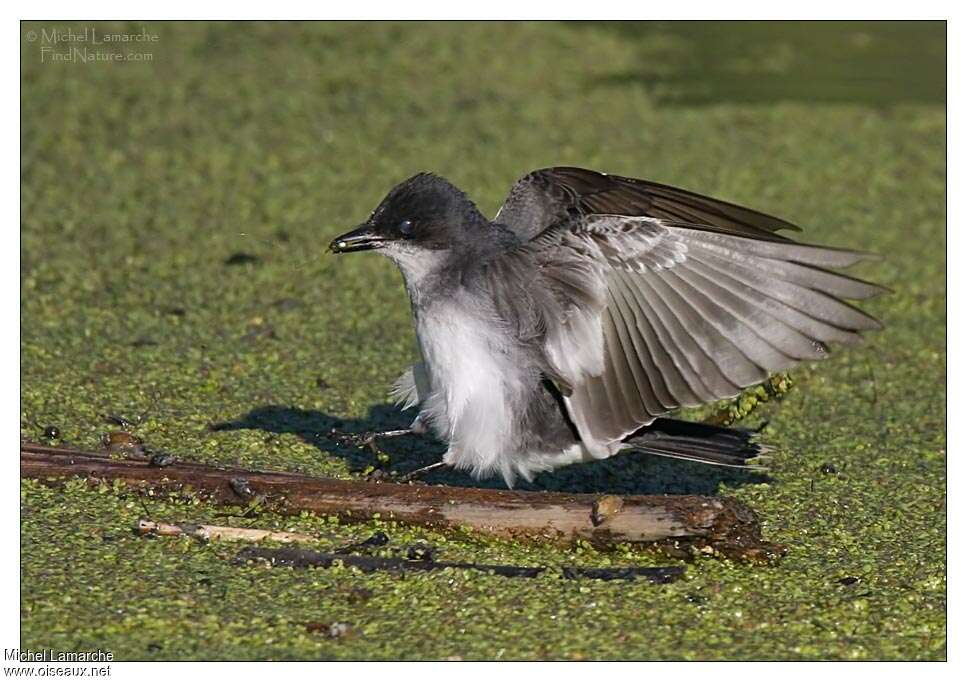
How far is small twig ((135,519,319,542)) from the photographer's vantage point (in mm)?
4629

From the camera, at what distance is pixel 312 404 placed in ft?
20.1

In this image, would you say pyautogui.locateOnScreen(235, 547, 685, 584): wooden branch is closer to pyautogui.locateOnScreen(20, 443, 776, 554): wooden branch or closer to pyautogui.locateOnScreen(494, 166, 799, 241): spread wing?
pyautogui.locateOnScreen(20, 443, 776, 554): wooden branch

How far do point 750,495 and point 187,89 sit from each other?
5977 millimetres

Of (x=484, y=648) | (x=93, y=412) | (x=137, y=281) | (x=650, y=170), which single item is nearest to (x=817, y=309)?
(x=484, y=648)

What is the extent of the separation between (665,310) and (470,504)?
2.99 ft

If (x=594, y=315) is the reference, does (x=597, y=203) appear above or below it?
above

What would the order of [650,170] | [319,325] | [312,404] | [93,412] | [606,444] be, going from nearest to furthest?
[606,444] < [93,412] < [312,404] < [319,325] < [650,170]

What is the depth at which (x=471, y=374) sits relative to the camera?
16.0 feet

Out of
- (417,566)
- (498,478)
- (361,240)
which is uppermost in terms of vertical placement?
(361,240)

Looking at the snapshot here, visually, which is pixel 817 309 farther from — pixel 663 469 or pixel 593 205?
pixel 663 469

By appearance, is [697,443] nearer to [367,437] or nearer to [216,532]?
[367,437]

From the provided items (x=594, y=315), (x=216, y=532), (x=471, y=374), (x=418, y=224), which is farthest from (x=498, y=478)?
(x=216, y=532)

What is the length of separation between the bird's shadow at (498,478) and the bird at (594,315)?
385 mm

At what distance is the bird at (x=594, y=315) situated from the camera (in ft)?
15.0
